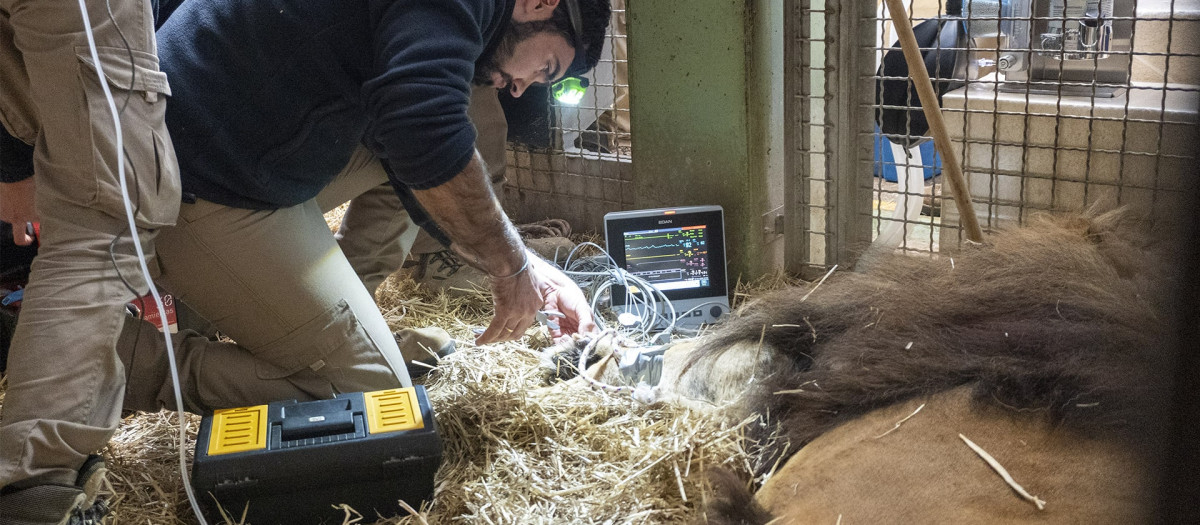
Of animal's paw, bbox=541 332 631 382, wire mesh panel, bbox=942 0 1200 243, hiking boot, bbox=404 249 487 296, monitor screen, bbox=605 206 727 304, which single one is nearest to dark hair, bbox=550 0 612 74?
animal's paw, bbox=541 332 631 382

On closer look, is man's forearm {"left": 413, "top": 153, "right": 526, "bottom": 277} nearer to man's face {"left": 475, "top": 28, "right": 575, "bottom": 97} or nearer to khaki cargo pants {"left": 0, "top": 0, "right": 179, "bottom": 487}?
man's face {"left": 475, "top": 28, "right": 575, "bottom": 97}

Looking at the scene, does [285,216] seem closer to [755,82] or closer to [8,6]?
[8,6]

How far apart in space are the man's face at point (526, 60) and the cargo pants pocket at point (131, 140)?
574 mm

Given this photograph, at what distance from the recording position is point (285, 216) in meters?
1.90

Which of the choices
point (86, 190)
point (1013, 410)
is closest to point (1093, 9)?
point (1013, 410)

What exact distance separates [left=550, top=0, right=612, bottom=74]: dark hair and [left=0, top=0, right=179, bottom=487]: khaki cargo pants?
0.69 metres

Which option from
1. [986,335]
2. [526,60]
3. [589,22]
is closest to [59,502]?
[526,60]

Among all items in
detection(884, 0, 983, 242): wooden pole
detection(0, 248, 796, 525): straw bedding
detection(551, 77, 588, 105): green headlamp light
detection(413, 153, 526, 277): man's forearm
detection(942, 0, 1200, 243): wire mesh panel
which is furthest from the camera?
detection(551, 77, 588, 105): green headlamp light

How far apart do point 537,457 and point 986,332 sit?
2.59 ft

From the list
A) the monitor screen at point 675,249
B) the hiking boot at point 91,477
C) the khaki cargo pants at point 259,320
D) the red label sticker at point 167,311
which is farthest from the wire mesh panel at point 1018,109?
the hiking boot at point 91,477

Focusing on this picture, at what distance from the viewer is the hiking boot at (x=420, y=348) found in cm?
233

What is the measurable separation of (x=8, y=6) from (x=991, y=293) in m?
1.53

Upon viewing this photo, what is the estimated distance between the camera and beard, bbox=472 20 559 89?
189 cm

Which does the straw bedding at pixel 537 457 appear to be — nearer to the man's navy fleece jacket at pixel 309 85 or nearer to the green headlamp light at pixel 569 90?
the man's navy fleece jacket at pixel 309 85
